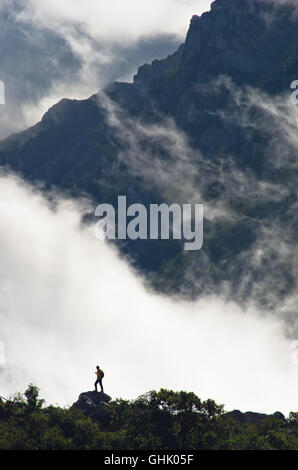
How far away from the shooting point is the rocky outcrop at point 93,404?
12494 cm

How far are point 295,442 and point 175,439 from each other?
1983 cm

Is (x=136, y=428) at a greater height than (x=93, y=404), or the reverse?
(x=93, y=404)

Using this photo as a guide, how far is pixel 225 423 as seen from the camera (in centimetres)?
12112

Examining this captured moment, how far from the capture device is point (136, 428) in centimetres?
11500

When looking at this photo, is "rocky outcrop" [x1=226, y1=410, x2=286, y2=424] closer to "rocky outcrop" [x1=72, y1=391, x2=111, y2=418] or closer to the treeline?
the treeline

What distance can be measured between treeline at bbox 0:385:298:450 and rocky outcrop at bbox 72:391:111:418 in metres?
1.31

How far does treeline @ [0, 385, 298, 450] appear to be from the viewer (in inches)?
4333

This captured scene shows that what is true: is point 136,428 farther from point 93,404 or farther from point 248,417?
point 248,417

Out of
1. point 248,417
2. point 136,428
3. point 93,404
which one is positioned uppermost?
point 248,417

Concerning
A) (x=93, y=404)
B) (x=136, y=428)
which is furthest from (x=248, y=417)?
(x=136, y=428)

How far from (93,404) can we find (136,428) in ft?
47.7
